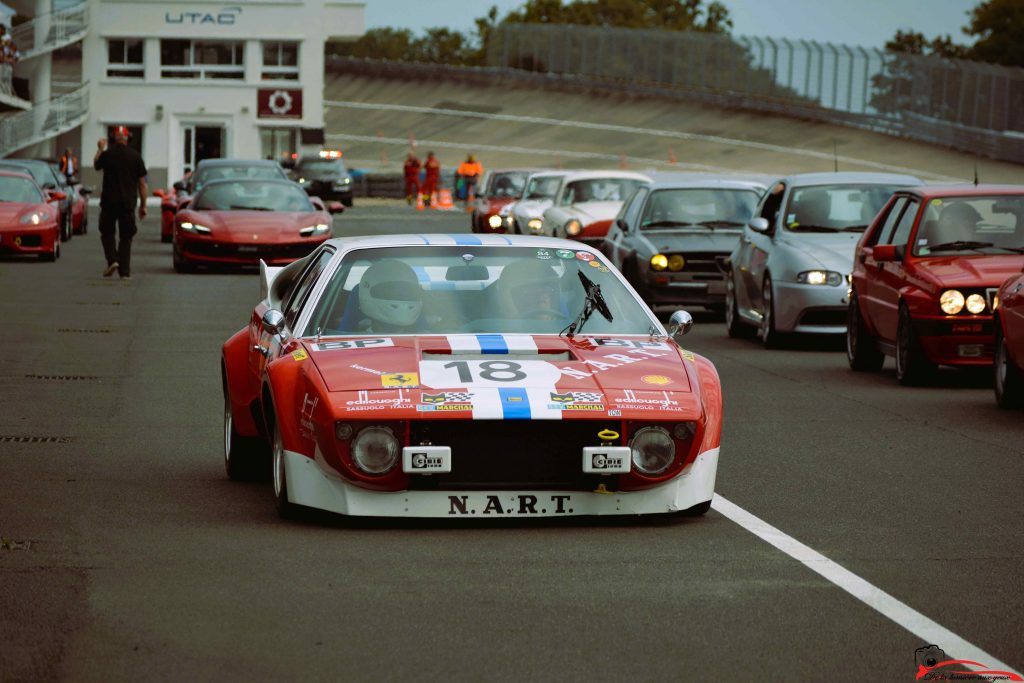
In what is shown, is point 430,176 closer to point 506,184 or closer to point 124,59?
point 506,184

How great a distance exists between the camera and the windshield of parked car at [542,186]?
34.7 m

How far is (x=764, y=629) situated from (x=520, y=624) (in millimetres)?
744

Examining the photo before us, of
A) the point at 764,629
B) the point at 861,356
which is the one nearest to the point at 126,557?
the point at 764,629

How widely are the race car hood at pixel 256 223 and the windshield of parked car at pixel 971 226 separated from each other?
1433 cm

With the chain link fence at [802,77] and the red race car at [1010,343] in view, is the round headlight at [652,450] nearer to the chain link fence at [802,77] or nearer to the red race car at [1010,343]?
the red race car at [1010,343]

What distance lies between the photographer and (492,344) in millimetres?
8656

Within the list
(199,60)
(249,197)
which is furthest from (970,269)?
(199,60)

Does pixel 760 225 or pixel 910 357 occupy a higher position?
pixel 760 225

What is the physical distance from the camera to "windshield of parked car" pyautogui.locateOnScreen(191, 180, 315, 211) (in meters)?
29.9

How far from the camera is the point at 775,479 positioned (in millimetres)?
9875

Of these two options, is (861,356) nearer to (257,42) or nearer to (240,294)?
(240,294)

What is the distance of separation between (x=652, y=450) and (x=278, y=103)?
7279 cm

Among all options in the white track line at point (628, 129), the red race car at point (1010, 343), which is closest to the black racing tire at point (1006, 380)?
the red race car at point (1010, 343)

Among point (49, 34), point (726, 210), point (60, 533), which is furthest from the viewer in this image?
point (49, 34)
